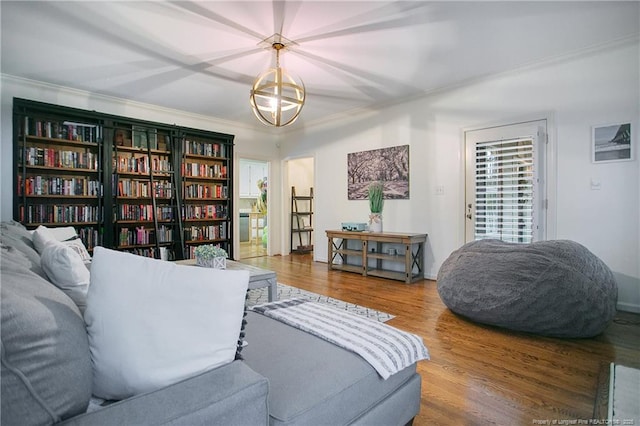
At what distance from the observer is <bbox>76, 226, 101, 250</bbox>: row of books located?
4.54 metres

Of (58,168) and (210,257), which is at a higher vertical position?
(58,168)

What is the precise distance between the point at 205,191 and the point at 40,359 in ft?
17.5

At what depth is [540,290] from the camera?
2607mm

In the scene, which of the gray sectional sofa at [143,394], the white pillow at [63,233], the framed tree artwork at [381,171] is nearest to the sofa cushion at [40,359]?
the gray sectional sofa at [143,394]

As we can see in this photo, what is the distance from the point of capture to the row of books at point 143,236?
4.88m

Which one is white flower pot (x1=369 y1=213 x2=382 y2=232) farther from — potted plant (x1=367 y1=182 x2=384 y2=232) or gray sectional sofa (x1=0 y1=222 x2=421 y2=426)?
gray sectional sofa (x1=0 y1=222 x2=421 y2=426)

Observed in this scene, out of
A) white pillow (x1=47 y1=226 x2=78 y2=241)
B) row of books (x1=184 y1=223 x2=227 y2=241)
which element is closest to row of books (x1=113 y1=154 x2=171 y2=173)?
row of books (x1=184 y1=223 x2=227 y2=241)

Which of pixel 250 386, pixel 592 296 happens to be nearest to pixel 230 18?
pixel 250 386

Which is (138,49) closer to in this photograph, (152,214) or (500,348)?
(152,214)

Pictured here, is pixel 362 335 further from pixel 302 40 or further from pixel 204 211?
pixel 204 211

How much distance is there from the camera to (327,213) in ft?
20.2

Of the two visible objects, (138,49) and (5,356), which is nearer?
(5,356)

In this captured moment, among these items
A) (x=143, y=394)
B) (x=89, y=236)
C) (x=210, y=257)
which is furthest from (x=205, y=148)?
(x=143, y=394)

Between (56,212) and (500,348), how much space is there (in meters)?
5.15
